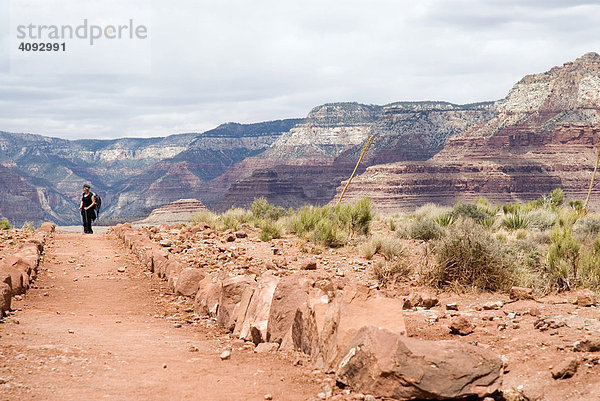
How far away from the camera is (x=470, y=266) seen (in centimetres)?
960

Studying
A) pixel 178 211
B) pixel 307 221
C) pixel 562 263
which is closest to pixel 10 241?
pixel 307 221

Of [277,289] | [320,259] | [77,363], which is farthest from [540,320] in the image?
[320,259]

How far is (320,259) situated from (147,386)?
7107mm

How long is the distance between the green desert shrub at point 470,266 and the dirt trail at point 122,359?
143 inches

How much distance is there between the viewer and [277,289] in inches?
273

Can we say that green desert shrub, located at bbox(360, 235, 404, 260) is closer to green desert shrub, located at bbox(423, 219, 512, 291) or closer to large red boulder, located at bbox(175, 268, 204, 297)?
green desert shrub, located at bbox(423, 219, 512, 291)

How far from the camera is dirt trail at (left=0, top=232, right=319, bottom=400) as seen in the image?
16.7 ft

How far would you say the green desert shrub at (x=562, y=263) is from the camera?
9.41 meters

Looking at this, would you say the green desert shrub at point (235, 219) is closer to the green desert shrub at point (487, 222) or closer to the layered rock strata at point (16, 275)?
the green desert shrub at point (487, 222)

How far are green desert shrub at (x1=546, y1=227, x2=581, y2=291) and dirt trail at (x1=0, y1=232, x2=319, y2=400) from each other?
4.90 metres

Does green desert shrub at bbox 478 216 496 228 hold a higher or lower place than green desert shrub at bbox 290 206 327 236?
lower

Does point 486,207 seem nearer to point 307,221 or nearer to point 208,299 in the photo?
point 307,221

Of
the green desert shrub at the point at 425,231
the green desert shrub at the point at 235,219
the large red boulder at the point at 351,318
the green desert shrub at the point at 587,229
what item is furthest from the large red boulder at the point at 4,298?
the green desert shrub at the point at 587,229

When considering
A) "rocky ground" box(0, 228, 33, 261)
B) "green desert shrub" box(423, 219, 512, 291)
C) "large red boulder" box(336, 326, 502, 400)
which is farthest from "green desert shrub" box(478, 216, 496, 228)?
"large red boulder" box(336, 326, 502, 400)
